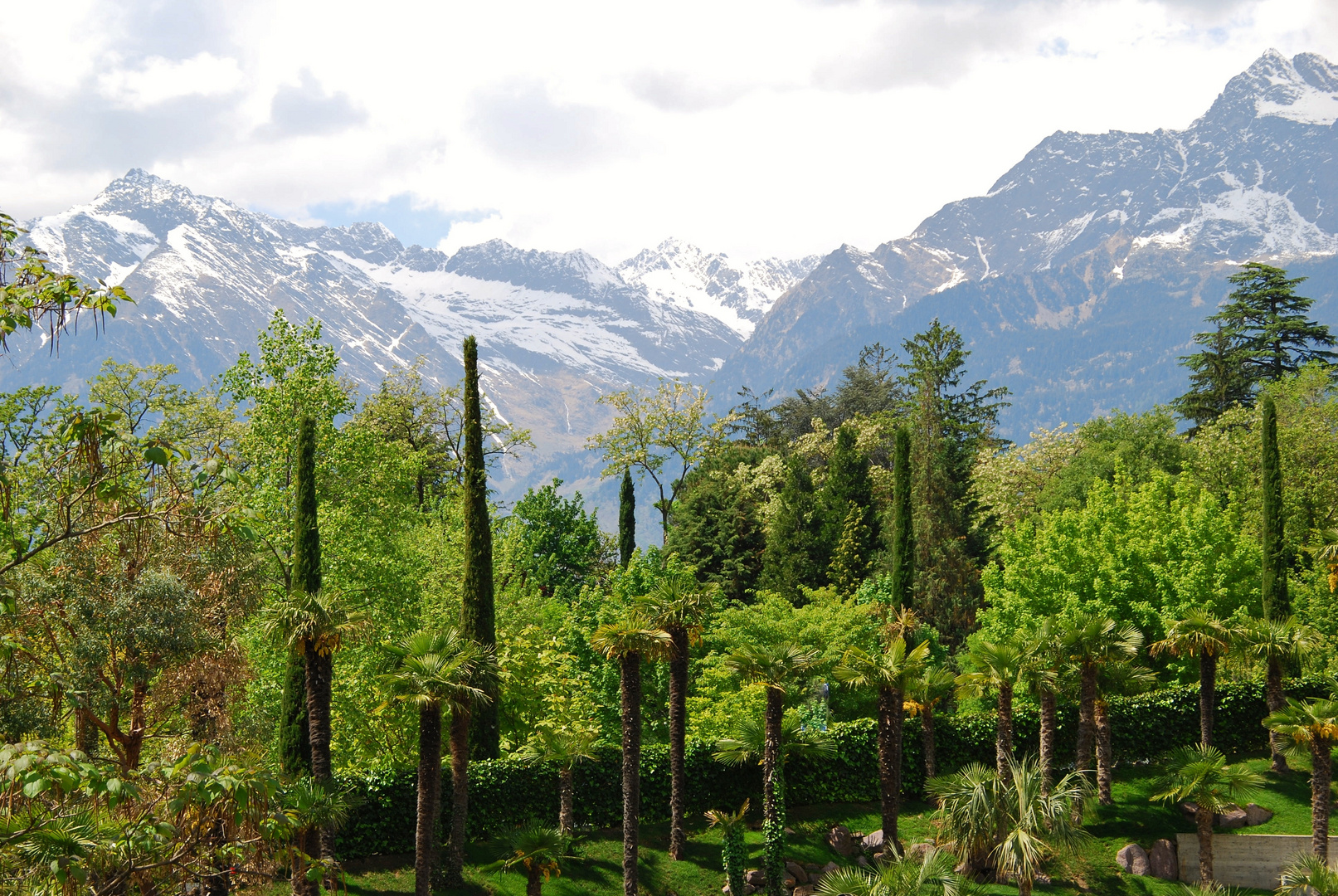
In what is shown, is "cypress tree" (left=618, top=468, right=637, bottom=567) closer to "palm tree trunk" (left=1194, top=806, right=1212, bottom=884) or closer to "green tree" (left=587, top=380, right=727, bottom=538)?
"green tree" (left=587, top=380, right=727, bottom=538)

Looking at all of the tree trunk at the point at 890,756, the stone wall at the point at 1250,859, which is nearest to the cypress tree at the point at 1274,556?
the stone wall at the point at 1250,859

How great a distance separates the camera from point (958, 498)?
52.3m

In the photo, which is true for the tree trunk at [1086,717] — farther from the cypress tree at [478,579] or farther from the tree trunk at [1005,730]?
the cypress tree at [478,579]

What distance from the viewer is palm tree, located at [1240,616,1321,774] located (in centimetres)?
3162

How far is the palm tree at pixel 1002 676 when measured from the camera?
97.0 feet

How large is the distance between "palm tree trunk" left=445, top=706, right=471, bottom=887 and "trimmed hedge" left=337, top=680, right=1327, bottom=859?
1.95m

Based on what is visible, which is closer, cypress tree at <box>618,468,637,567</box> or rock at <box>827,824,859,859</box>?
rock at <box>827,824,859,859</box>

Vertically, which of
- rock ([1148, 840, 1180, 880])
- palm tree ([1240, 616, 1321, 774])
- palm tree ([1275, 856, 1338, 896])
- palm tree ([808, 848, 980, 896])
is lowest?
rock ([1148, 840, 1180, 880])

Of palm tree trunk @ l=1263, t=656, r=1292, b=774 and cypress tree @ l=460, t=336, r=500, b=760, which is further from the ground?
cypress tree @ l=460, t=336, r=500, b=760

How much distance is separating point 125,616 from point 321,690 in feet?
18.7

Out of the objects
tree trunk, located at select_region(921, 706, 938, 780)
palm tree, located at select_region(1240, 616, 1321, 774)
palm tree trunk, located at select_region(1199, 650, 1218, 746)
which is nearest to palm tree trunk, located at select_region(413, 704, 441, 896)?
tree trunk, located at select_region(921, 706, 938, 780)

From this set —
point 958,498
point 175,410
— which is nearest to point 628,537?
point 958,498

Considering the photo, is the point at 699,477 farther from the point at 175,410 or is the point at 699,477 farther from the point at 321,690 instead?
the point at 321,690

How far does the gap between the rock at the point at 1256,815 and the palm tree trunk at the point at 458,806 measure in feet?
74.7
